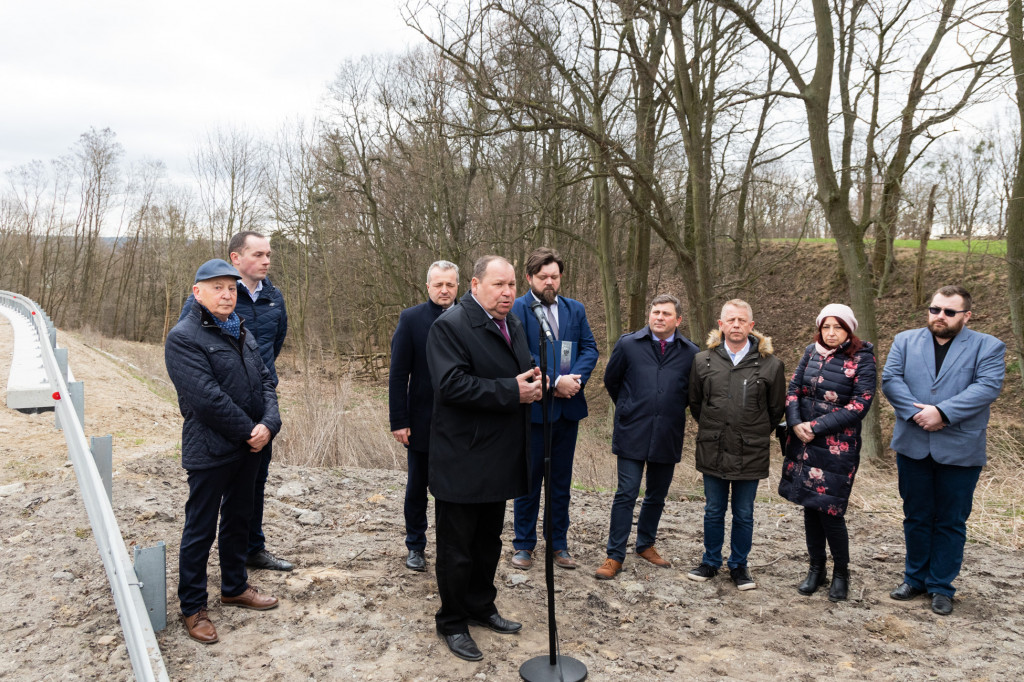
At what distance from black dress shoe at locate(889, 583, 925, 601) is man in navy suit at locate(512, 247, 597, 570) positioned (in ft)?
6.74

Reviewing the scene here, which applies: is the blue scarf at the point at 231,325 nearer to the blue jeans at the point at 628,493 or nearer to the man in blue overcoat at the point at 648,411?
the man in blue overcoat at the point at 648,411

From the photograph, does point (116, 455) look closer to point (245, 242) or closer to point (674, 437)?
point (245, 242)

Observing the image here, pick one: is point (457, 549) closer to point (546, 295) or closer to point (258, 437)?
point (258, 437)

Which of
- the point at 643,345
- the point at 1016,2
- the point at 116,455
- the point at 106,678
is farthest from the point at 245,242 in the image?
the point at 1016,2

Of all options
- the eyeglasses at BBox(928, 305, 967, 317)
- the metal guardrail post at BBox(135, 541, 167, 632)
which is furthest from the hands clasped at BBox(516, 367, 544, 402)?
the eyeglasses at BBox(928, 305, 967, 317)

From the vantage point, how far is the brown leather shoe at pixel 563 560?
194 inches

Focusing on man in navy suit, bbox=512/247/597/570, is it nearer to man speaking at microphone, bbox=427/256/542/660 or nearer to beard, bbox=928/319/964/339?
man speaking at microphone, bbox=427/256/542/660

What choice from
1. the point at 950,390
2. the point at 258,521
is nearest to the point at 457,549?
the point at 258,521

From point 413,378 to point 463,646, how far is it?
67.4 inches

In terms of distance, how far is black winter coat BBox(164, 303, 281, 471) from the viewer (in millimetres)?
3453

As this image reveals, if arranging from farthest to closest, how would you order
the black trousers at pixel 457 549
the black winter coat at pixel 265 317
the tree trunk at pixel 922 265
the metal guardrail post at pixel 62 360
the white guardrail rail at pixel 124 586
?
1. the tree trunk at pixel 922 265
2. the metal guardrail post at pixel 62 360
3. the black winter coat at pixel 265 317
4. the black trousers at pixel 457 549
5. the white guardrail rail at pixel 124 586

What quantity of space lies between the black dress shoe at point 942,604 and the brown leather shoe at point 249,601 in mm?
3938

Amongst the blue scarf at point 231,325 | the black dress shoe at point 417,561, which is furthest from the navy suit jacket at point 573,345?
the blue scarf at point 231,325

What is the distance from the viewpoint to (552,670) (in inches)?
134
